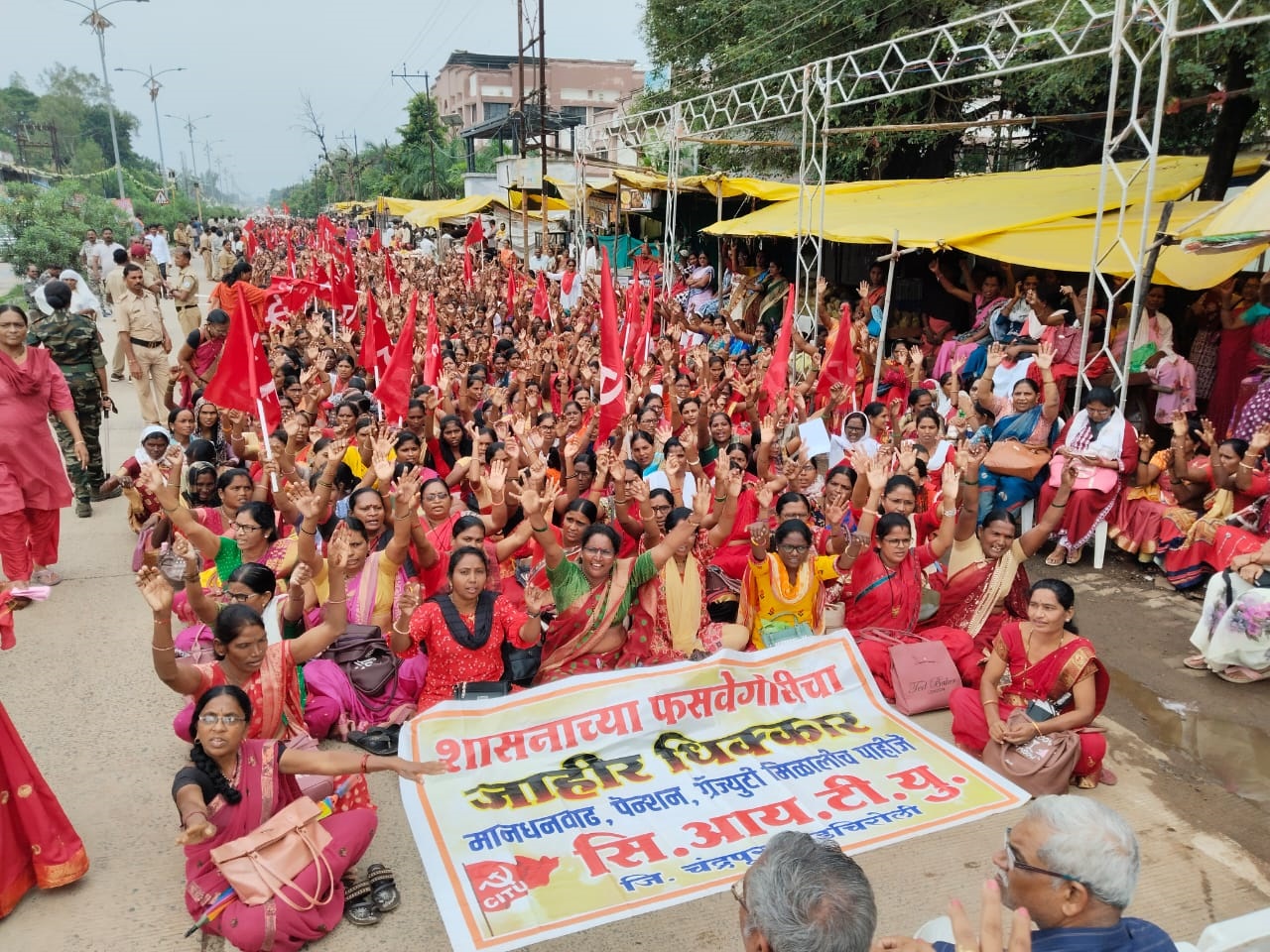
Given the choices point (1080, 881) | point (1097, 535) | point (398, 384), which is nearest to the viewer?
point (1080, 881)

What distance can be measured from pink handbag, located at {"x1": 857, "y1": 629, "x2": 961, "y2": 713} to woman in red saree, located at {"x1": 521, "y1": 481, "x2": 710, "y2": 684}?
118 centimetres

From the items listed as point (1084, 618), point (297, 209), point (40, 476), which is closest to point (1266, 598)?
point (1084, 618)

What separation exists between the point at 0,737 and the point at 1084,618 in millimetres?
5398

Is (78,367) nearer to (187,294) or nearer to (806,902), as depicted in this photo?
(187,294)

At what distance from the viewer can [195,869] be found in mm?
2857

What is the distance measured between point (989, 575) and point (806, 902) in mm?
3309

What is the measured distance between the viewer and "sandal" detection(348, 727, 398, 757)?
398cm

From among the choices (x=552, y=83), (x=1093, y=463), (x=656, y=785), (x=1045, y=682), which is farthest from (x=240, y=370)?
(x=552, y=83)

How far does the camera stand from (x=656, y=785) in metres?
3.54

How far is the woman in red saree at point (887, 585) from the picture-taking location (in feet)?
14.9

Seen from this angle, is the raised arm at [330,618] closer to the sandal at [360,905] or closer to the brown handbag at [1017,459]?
the sandal at [360,905]

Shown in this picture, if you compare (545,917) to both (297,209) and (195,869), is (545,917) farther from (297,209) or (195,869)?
(297,209)

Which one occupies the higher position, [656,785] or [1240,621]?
[1240,621]

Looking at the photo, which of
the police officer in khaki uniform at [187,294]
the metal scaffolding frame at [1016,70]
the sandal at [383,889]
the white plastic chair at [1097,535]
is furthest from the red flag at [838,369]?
the police officer in khaki uniform at [187,294]
